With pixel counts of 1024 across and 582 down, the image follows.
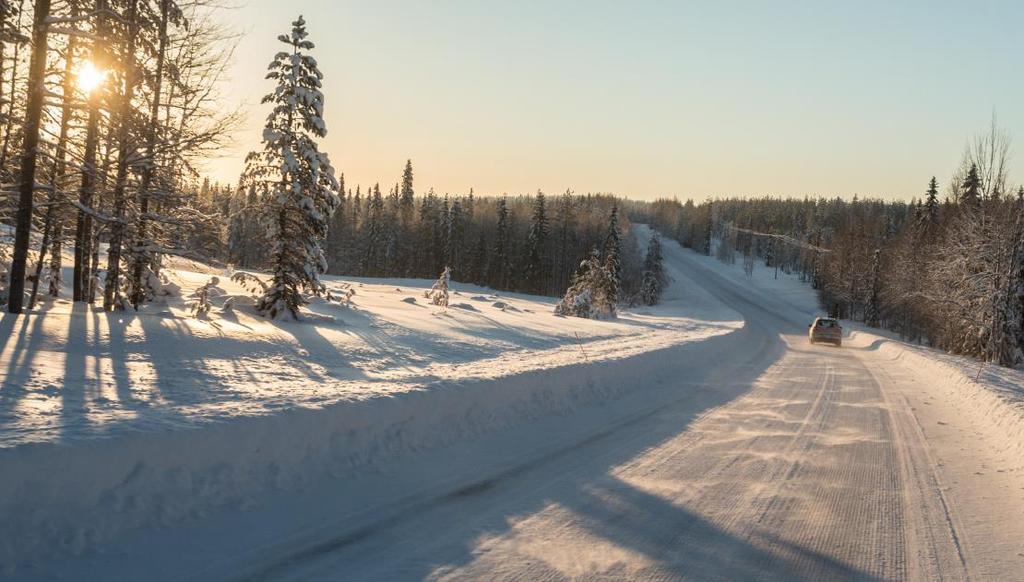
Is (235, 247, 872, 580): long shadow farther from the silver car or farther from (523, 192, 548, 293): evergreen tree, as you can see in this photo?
(523, 192, 548, 293): evergreen tree

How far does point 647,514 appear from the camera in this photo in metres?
A: 5.60

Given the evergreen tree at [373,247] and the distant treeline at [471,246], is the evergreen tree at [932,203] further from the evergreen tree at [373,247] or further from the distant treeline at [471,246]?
the evergreen tree at [373,247]

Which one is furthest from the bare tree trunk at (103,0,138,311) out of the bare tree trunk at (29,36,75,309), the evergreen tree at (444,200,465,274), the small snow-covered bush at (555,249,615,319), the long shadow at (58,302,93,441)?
the evergreen tree at (444,200,465,274)

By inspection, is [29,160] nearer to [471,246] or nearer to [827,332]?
[827,332]

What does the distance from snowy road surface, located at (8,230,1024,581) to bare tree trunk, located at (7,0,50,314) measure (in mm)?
8010

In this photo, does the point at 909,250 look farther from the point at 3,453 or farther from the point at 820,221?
the point at 820,221

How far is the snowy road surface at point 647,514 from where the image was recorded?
450cm

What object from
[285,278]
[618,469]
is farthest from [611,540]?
[285,278]

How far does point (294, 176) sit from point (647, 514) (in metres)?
14.7

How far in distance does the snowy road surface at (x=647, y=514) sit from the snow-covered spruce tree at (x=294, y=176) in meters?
10.5

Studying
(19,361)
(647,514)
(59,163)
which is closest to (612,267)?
(59,163)

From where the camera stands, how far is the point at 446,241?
3939 inches

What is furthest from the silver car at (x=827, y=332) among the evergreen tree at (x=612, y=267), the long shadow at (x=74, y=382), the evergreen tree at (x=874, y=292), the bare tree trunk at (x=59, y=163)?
the evergreen tree at (x=874, y=292)

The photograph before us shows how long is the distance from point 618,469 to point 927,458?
457 centimetres
